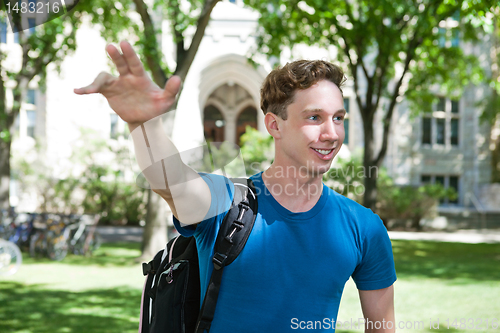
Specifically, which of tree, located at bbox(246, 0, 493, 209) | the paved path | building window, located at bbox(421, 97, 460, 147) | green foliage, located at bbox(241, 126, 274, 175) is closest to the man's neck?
tree, located at bbox(246, 0, 493, 209)

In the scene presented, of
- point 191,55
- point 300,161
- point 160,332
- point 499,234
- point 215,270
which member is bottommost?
point 499,234

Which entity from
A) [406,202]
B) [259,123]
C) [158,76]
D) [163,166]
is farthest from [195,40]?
[259,123]

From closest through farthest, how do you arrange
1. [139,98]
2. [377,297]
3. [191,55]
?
[139,98] < [377,297] < [191,55]

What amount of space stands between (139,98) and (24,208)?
18569mm

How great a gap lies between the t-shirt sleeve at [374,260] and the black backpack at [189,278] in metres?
0.47

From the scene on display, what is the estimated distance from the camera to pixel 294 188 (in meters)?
1.82

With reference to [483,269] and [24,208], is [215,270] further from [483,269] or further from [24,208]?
[24,208]

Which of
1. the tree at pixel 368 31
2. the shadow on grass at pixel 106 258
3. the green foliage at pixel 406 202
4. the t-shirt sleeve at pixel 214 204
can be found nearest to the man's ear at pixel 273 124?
the t-shirt sleeve at pixel 214 204

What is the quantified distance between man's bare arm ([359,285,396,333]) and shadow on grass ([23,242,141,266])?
8.22 metres

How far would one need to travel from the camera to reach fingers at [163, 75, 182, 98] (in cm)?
119

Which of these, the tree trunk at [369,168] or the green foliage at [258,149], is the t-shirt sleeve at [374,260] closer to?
the tree trunk at [369,168]

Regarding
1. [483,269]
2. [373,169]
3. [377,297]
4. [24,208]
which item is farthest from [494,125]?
[377,297]

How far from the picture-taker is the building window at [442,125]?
22297 mm

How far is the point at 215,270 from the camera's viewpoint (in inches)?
63.9
